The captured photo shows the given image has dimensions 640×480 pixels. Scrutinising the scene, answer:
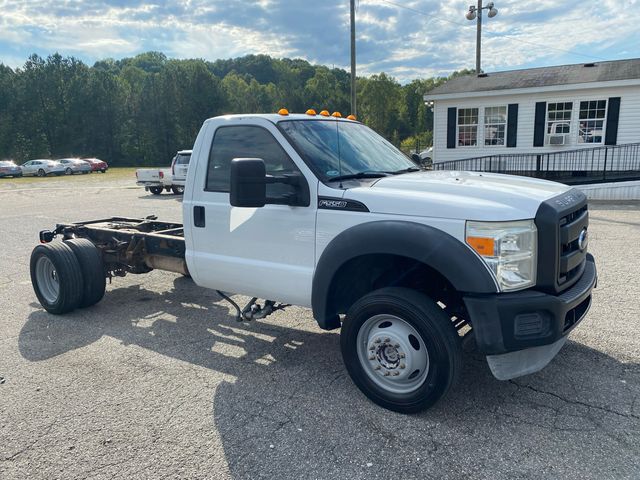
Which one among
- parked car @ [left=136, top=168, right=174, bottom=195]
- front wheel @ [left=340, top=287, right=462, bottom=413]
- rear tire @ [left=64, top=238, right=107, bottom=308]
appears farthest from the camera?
parked car @ [left=136, top=168, right=174, bottom=195]

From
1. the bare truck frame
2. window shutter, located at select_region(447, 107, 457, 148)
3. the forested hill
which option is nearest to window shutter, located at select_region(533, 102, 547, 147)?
window shutter, located at select_region(447, 107, 457, 148)

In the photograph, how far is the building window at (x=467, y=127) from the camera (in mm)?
19172

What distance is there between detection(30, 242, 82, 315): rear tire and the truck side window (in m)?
2.21

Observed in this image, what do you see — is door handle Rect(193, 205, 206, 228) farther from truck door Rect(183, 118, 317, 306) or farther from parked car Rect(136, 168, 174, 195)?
parked car Rect(136, 168, 174, 195)

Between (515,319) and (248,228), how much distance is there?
2186mm

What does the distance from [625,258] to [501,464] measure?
19.5ft

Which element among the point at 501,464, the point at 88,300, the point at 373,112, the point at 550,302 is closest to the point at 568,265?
the point at 550,302

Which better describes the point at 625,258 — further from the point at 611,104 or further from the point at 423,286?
the point at 611,104

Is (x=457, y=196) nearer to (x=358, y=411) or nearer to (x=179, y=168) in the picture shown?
(x=358, y=411)

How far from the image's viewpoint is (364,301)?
3494 mm

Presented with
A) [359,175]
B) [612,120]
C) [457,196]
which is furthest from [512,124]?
[457,196]

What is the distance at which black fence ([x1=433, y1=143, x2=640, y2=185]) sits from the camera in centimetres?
1619

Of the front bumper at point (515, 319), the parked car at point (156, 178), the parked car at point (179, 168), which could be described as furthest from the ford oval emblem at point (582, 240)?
the parked car at point (156, 178)

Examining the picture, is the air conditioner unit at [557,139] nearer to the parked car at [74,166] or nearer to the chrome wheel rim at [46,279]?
the chrome wheel rim at [46,279]
